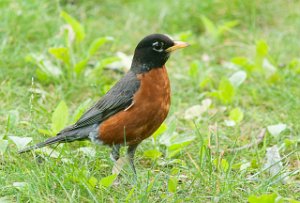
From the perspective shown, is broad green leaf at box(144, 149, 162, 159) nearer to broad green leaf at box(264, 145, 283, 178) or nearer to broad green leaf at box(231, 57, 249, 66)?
broad green leaf at box(264, 145, 283, 178)

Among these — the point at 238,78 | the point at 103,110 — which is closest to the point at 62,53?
the point at 103,110

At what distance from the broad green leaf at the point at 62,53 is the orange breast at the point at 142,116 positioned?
1416 millimetres

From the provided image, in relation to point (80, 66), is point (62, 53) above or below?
above

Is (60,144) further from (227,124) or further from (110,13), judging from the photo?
(110,13)

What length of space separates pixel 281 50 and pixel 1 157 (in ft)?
11.9

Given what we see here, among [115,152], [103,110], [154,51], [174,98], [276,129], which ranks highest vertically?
[154,51]

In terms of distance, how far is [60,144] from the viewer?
16.5ft

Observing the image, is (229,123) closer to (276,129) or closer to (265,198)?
(276,129)

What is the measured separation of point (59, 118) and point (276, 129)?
1.67m

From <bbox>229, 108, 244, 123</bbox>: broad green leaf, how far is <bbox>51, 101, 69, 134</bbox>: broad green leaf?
1419 millimetres

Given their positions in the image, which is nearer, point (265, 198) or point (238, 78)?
point (265, 198)

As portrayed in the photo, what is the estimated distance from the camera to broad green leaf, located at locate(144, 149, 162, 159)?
4895 millimetres

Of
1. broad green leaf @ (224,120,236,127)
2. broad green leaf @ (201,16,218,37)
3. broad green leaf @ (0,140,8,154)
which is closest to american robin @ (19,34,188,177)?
broad green leaf @ (0,140,8,154)

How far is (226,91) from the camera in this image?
6117 millimetres
